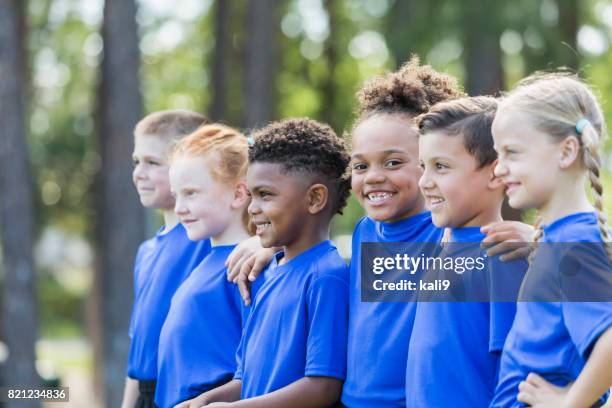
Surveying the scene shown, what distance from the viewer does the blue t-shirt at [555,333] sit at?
101 inches

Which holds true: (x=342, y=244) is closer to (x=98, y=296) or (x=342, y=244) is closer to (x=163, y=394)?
(x=98, y=296)

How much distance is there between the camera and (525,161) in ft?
9.05

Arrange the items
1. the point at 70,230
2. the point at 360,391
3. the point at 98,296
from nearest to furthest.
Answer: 1. the point at 360,391
2. the point at 98,296
3. the point at 70,230

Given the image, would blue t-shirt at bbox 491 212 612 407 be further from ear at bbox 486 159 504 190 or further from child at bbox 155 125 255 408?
child at bbox 155 125 255 408

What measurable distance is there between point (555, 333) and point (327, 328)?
98cm

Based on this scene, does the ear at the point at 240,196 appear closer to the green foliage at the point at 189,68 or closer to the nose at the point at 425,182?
the nose at the point at 425,182

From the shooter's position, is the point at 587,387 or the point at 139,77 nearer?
the point at 587,387

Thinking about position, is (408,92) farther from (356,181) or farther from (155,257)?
(155,257)

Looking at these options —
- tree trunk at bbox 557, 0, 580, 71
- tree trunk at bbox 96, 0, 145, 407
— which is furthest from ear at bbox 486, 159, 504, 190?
tree trunk at bbox 557, 0, 580, 71

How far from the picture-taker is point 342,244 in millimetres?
20125

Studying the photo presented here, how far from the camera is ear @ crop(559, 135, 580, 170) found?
107 inches

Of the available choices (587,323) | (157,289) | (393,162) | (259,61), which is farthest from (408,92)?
(259,61)

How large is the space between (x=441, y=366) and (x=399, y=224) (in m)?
0.59

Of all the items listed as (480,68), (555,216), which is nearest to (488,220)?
(555,216)
